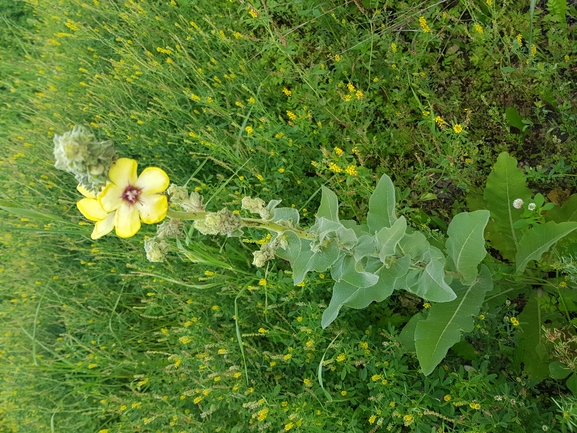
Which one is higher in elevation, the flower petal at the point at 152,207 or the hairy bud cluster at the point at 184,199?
the flower petal at the point at 152,207

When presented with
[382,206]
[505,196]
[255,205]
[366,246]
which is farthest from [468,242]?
[255,205]

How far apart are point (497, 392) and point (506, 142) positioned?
148 centimetres

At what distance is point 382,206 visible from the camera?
209 centimetres

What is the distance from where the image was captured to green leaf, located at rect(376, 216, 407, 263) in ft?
5.65

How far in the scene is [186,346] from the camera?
9.66ft

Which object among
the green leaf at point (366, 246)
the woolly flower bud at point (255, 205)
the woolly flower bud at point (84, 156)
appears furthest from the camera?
the green leaf at point (366, 246)

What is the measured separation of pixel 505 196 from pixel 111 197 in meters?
2.10

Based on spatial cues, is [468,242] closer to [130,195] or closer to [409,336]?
[409,336]

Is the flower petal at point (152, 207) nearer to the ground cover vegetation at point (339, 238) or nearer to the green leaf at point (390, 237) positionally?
the ground cover vegetation at point (339, 238)

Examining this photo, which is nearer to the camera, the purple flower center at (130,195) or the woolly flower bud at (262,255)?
the purple flower center at (130,195)

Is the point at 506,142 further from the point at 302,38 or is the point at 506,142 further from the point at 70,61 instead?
the point at 70,61

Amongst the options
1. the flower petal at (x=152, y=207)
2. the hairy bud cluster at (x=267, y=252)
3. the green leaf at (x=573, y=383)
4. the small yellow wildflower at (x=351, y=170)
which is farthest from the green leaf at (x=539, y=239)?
the flower petal at (x=152, y=207)

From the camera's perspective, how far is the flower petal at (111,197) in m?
1.25

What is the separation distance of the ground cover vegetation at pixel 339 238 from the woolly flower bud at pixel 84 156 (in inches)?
26.0
